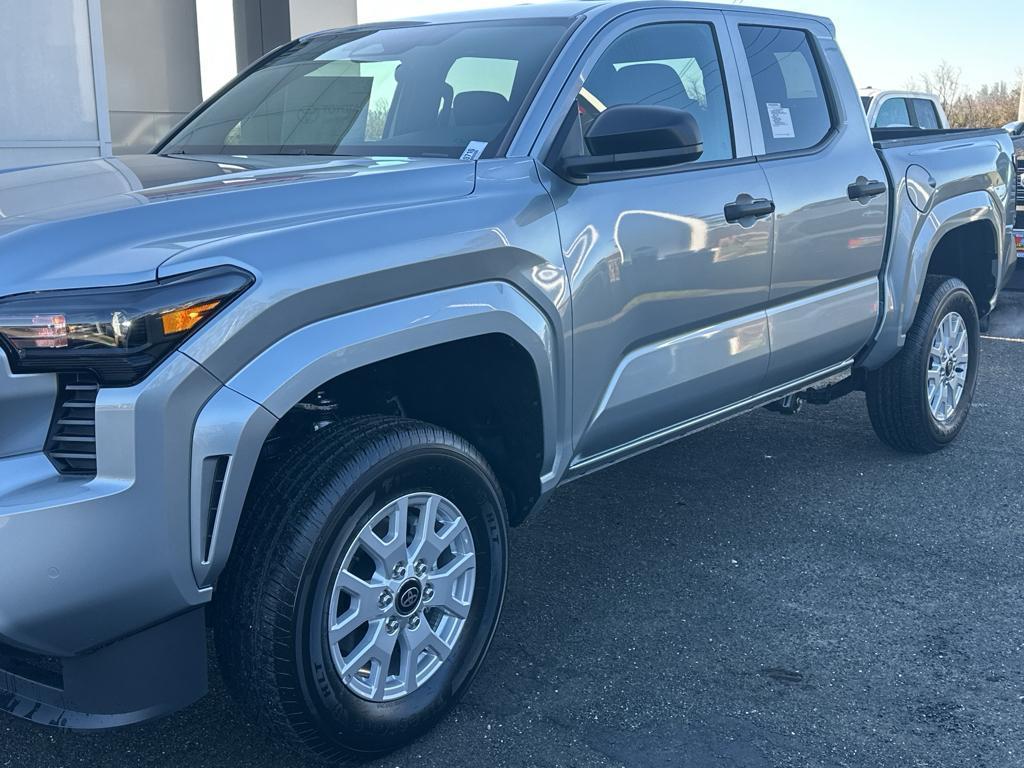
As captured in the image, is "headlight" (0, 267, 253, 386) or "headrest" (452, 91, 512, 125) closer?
"headlight" (0, 267, 253, 386)

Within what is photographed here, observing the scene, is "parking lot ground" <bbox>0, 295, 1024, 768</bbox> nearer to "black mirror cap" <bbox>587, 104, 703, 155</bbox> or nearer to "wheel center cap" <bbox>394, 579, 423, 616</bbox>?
"wheel center cap" <bbox>394, 579, 423, 616</bbox>

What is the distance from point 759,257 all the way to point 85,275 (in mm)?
2273

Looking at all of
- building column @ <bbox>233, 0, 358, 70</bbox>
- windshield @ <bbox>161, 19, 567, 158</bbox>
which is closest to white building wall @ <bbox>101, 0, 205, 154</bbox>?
building column @ <bbox>233, 0, 358, 70</bbox>

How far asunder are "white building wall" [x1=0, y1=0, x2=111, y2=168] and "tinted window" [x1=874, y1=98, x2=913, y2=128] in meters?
7.21

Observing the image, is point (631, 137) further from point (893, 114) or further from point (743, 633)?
point (893, 114)

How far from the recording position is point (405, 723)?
2.69 meters

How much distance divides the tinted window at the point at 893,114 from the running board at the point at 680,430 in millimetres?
7395

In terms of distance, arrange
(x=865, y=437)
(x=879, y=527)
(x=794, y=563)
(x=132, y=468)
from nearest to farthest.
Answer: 1. (x=132, y=468)
2. (x=794, y=563)
3. (x=879, y=527)
4. (x=865, y=437)

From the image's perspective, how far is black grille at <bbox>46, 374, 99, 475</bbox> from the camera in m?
2.11

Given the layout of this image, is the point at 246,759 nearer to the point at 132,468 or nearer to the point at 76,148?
the point at 132,468

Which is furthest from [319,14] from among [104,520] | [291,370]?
[104,520]

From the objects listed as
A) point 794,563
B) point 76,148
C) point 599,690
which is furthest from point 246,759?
point 76,148

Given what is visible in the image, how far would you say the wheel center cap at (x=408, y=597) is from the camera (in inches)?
105

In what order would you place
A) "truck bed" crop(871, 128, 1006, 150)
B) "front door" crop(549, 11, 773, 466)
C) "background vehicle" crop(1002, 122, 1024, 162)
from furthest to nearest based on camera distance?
"background vehicle" crop(1002, 122, 1024, 162), "truck bed" crop(871, 128, 1006, 150), "front door" crop(549, 11, 773, 466)
